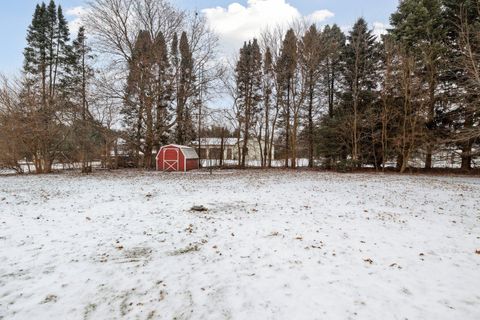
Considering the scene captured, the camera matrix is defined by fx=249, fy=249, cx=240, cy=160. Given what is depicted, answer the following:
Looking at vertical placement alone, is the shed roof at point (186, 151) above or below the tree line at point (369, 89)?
below

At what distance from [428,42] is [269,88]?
43.2 ft

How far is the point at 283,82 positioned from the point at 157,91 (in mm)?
11913

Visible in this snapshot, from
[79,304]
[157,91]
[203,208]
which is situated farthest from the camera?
[157,91]

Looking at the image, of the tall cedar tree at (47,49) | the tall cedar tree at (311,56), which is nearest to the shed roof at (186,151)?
the tall cedar tree at (47,49)

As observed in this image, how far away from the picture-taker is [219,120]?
24.4 meters

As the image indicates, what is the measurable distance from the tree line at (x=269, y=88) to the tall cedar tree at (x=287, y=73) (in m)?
0.11

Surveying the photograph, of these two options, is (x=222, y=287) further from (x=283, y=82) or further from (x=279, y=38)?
(x=279, y=38)

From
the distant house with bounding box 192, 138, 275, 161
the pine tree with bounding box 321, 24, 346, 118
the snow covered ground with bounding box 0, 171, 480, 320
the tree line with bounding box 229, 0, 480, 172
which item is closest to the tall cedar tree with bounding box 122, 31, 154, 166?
the tree line with bounding box 229, 0, 480, 172

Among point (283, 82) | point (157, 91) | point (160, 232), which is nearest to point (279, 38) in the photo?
point (283, 82)

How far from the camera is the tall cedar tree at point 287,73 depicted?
22.7m

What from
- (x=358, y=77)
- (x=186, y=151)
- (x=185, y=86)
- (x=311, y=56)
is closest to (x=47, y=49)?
(x=185, y=86)

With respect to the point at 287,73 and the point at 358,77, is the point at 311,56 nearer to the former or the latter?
Result: the point at 287,73

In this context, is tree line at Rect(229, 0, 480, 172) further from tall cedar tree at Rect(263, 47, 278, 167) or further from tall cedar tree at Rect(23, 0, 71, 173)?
tall cedar tree at Rect(23, 0, 71, 173)

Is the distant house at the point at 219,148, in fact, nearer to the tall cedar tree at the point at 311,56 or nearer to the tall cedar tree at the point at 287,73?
the tall cedar tree at the point at 287,73
